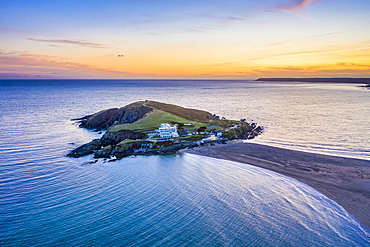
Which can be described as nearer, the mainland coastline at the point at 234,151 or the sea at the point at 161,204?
the sea at the point at 161,204

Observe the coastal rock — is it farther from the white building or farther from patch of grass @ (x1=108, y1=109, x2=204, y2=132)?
the white building

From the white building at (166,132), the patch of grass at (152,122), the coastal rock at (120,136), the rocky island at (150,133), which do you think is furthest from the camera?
the patch of grass at (152,122)

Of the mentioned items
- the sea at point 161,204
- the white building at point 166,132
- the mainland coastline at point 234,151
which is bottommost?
the sea at point 161,204

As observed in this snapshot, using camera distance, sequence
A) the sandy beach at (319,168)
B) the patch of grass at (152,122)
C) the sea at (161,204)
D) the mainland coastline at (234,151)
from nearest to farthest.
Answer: the sea at (161,204) < the sandy beach at (319,168) < the mainland coastline at (234,151) < the patch of grass at (152,122)

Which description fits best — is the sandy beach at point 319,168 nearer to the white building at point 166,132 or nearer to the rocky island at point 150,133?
the rocky island at point 150,133

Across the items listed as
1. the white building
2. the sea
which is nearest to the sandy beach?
the sea

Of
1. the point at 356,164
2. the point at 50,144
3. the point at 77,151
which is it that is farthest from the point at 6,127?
the point at 356,164

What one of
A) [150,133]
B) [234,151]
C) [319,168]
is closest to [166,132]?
[150,133]

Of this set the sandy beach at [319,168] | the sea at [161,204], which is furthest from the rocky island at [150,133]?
the sandy beach at [319,168]
